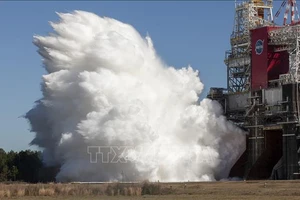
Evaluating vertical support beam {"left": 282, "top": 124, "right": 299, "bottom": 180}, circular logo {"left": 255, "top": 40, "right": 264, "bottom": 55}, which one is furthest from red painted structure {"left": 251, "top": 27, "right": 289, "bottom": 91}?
vertical support beam {"left": 282, "top": 124, "right": 299, "bottom": 180}

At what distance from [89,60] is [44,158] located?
1881 cm

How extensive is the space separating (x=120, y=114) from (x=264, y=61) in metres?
24.2

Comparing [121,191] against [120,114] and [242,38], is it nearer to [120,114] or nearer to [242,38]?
[120,114]

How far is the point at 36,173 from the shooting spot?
405 ft

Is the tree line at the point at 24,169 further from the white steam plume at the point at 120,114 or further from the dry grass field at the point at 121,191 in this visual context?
the dry grass field at the point at 121,191

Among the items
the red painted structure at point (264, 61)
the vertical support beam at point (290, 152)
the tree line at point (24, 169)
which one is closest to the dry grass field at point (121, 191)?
the vertical support beam at point (290, 152)

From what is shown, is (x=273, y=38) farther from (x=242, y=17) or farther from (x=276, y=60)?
(x=242, y=17)

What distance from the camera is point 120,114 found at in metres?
102

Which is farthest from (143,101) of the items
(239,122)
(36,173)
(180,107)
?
(36,173)

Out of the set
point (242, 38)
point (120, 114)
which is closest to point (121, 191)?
point (120, 114)

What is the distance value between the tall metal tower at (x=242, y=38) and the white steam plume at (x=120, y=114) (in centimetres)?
1143

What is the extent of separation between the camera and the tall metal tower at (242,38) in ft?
396

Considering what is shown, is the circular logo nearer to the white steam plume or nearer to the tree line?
the white steam plume

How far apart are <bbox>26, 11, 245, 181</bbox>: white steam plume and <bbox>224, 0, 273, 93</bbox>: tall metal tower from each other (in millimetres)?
11434
